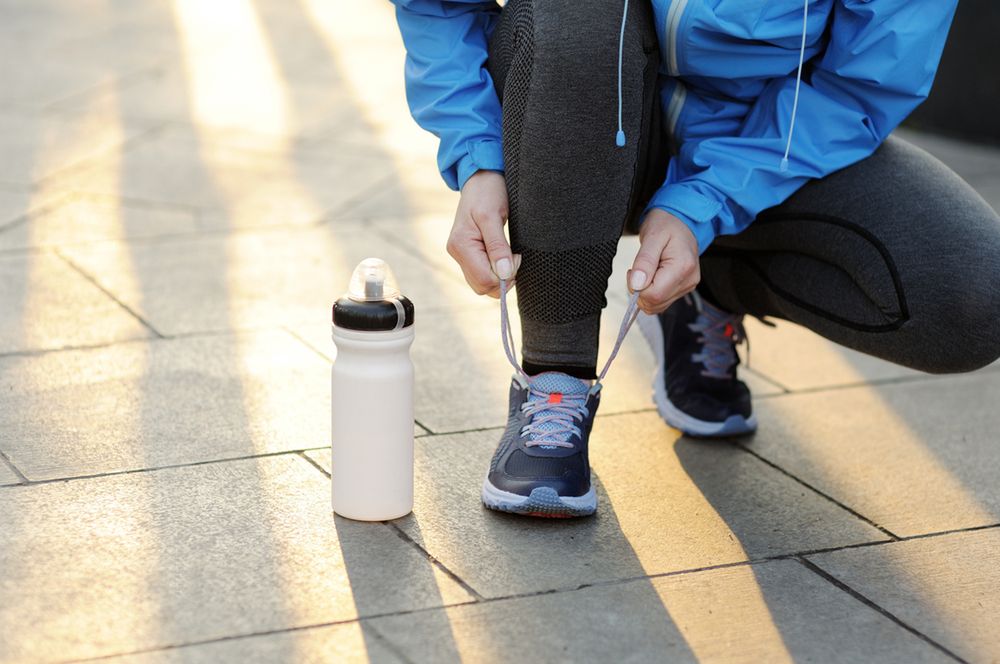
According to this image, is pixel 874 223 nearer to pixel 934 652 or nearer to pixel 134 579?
pixel 934 652

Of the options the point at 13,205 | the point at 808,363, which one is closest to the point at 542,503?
the point at 808,363

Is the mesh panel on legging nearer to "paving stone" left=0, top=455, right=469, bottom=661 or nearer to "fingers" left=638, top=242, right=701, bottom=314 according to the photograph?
"fingers" left=638, top=242, right=701, bottom=314

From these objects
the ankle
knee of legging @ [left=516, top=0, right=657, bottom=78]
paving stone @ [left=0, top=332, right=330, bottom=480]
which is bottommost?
paving stone @ [left=0, top=332, right=330, bottom=480]

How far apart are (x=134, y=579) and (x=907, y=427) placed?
1.39 meters

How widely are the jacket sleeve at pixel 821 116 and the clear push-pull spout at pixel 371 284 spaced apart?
43 cm

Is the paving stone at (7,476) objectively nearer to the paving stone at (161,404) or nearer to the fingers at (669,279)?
the paving stone at (161,404)

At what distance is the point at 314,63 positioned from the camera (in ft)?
16.9

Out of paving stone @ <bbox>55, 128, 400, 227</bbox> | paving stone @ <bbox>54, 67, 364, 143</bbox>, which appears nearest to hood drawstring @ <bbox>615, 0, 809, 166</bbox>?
paving stone @ <bbox>55, 128, 400, 227</bbox>

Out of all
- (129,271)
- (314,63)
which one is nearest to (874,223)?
(129,271)

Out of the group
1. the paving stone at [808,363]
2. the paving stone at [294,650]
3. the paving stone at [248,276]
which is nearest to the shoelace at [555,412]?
the paving stone at [294,650]

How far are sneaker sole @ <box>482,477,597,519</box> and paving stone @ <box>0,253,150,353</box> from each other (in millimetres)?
961

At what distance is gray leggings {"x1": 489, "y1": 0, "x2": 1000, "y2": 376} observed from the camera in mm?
1816

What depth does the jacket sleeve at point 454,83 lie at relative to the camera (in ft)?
6.33

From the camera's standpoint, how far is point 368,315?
1.74 m
